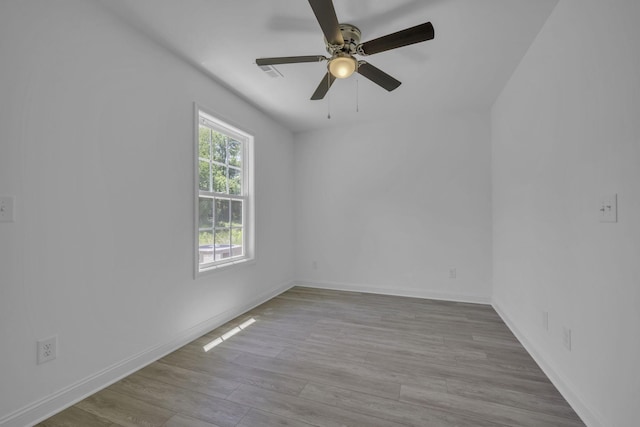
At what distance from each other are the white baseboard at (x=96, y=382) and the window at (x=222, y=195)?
60 cm

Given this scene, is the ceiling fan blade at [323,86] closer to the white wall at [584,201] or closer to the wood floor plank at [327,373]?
the white wall at [584,201]

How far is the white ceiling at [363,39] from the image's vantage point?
1.91 metres

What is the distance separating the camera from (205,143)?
294cm

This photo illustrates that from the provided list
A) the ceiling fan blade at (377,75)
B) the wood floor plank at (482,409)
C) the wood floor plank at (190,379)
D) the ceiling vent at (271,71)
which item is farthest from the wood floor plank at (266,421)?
the ceiling vent at (271,71)

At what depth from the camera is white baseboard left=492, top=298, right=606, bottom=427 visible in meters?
1.50

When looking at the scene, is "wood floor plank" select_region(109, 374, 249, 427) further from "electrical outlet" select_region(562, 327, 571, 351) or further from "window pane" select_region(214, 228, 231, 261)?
"electrical outlet" select_region(562, 327, 571, 351)

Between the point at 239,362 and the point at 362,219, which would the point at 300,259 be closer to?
the point at 362,219

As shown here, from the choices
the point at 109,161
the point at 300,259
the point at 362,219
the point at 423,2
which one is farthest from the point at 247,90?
the point at 300,259

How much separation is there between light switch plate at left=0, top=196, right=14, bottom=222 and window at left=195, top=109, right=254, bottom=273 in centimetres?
129

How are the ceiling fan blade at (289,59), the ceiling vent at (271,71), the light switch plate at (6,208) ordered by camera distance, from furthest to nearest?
the ceiling vent at (271,71), the ceiling fan blade at (289,59), the light switch plate at (6,208)

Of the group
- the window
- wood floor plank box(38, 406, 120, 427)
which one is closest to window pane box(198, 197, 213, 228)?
the window

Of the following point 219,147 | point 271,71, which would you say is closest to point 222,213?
point 219,147

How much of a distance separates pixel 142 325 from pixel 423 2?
10.1ft

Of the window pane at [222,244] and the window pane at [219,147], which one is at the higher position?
the window pane at [219,147]
